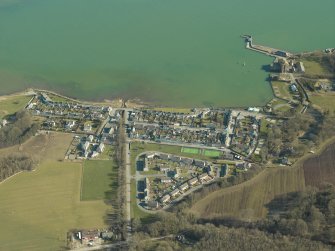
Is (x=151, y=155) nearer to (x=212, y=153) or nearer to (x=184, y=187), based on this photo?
(x=184, y=187)

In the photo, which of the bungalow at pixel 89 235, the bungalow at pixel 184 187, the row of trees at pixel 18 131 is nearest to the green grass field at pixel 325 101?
the bungalow at pixel 184 187

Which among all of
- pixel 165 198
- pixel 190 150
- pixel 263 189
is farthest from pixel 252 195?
pixel 190 150

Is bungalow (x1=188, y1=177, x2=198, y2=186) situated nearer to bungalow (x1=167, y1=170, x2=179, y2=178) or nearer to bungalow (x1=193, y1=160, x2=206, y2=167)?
bungalow (x1=167, y1=170, x2=179, y2=178)

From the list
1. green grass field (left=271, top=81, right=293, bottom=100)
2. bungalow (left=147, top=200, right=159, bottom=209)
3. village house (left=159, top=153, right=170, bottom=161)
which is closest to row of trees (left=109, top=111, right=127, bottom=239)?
bungalow (left=147, top=200, right=159, bottom=209)

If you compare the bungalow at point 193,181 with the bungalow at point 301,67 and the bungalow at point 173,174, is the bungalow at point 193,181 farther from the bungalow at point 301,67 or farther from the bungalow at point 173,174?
the bungalow at point 301,67

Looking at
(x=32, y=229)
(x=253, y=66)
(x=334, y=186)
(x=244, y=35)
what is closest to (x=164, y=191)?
(x=32, y=229)
